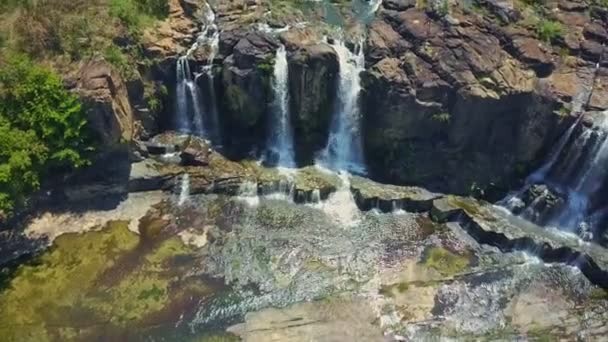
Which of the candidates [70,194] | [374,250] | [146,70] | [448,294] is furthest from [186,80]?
[448,294]

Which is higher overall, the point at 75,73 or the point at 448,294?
the point at 75,73

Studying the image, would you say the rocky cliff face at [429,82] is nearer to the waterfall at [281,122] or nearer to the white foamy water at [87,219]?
the waterfall at [281,122]

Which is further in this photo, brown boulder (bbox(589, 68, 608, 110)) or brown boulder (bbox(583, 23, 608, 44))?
brown boulder (bbox(583, 23, 608, 44))

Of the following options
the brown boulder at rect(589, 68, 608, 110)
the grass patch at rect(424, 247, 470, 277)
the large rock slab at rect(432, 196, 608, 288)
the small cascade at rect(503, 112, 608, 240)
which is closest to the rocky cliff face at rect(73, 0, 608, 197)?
the brown boulder at rect(589, 68, 608, 110)

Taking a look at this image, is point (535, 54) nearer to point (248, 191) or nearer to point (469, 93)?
point (469, 93)

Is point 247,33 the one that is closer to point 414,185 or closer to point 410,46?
point 410,46

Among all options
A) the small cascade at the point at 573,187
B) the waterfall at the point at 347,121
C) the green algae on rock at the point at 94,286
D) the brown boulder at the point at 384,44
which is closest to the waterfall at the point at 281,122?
the waterfall at the point at 347,121

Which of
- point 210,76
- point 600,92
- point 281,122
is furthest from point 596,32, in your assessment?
point 210,76

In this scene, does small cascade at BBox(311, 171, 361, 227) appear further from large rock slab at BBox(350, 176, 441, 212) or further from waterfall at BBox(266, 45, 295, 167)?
waterfall at BBox(266, 45, 295, 167)
